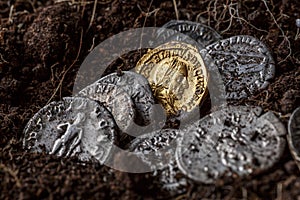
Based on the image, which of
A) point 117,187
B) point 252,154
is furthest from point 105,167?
point 252,154

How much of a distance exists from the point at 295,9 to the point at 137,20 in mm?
662

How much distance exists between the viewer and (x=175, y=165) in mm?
1706

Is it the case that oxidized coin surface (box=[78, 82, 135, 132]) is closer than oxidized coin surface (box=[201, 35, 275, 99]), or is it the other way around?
oxidized coin surface (box=[78, 82, 135, 132])

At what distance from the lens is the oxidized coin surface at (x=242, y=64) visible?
2.02m

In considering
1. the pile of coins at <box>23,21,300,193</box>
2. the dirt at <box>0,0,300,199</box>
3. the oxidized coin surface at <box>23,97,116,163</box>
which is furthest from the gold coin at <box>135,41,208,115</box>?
the oxidized coin surface at <box>23,97,116,163</box>

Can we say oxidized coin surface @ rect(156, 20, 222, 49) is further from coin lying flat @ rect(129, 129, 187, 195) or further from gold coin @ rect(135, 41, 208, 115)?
coin lying flat @ rect(129, 129, 187, 195)

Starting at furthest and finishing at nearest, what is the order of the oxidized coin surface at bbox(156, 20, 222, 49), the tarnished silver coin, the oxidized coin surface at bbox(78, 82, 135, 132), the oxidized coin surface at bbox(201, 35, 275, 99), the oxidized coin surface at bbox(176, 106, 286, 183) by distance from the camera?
the oxidized coin surface at bbox(156, 20, 222, 49) < the oxidized coin surface at bbox(201, 35, 275, 99) < the oxidized coin surface at bbox(78, 82, 135, 132) < the tarnished silver coin < the oxidized coin surface at bbox(176, 106, 286, 183)

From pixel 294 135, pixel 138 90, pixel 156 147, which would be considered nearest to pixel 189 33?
pixel 138 90

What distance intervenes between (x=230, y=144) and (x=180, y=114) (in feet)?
1.10

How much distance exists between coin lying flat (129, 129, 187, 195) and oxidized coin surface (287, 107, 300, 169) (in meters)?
0.34

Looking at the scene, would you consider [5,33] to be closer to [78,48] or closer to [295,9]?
[78,48]

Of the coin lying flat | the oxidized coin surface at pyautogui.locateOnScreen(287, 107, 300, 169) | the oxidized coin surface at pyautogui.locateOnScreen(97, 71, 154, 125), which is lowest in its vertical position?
the coin lying flat

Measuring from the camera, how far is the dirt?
65.2 inches

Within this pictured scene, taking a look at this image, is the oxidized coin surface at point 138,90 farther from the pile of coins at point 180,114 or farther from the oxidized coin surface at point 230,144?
the oxidized coin surface at point 230,144
